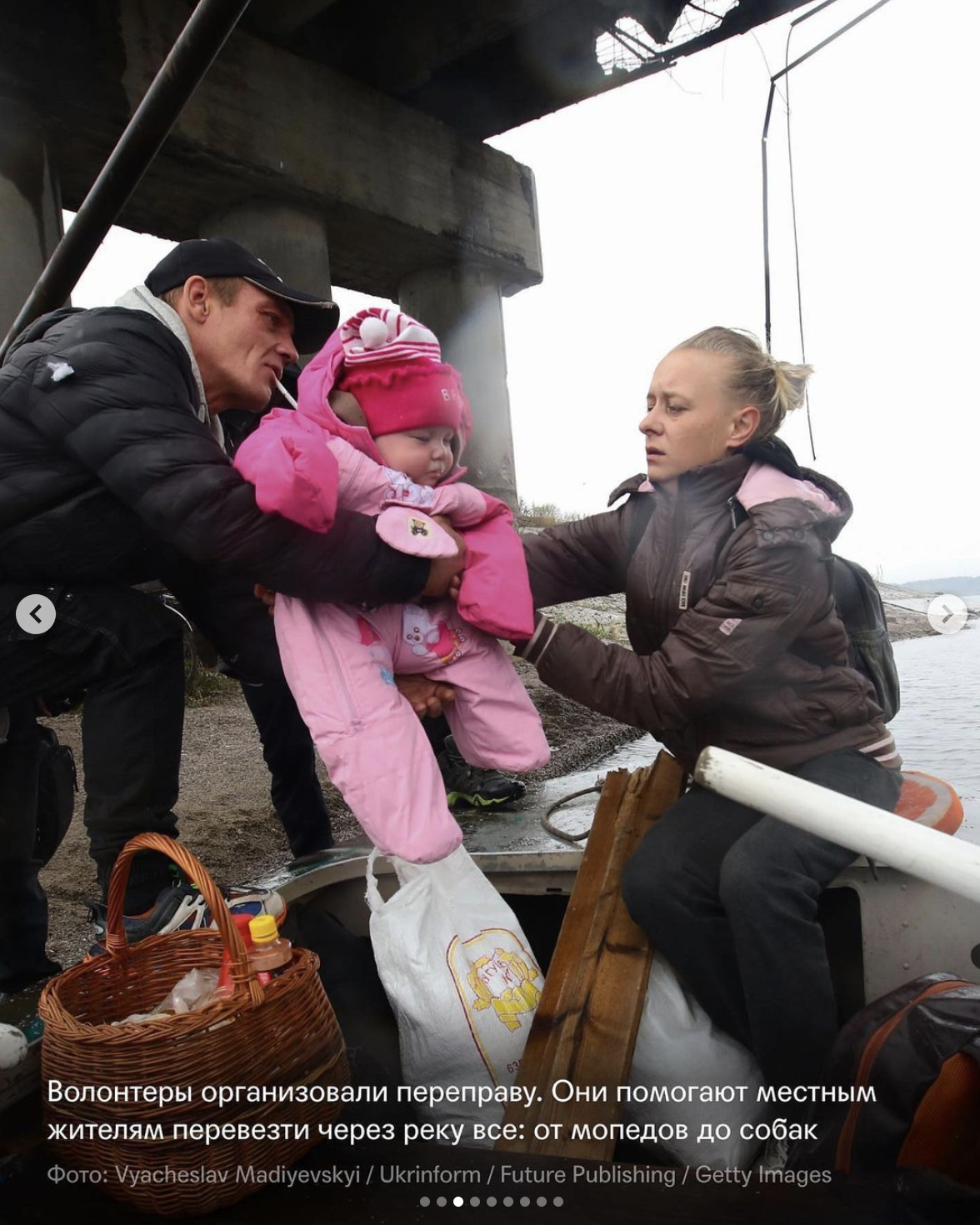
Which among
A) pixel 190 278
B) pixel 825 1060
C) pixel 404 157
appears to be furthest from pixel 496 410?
pixel 825 1060

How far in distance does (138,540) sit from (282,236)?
11.0 ft

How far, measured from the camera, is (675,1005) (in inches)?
71.6

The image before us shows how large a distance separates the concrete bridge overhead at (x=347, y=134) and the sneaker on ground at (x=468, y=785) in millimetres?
2460

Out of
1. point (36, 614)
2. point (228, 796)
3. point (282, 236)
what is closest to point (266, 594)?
point (36, 614)

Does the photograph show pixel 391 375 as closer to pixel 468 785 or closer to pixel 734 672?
pixel 734 672

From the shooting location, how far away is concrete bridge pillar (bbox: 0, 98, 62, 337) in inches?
152

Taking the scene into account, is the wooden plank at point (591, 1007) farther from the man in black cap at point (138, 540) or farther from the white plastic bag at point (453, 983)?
the man in black cap at point (138, 540)

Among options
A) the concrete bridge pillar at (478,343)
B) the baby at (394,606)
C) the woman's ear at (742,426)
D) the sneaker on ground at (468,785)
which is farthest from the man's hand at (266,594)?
the concrete bridge pillar at (478,343)

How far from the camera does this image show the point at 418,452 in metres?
2.02

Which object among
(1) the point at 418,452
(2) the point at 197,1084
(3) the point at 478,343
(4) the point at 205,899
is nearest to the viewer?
(2) the point at 197,1084

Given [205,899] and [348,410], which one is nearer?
[205,899]

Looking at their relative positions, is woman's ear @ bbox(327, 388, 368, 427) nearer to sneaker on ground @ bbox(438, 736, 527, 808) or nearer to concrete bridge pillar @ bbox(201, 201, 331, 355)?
sneaker on ground @ bbox(438, 736, 527, 808)

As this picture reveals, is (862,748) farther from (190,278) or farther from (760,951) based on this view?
(190,278)

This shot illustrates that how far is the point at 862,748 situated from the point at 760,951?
20.4 inches
